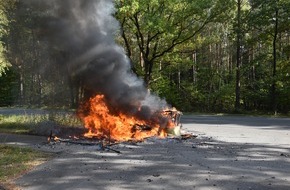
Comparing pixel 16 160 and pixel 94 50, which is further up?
pixel 94 50

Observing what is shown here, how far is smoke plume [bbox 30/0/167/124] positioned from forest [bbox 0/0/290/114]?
0.53 feet

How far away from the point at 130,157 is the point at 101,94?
358 centimetres

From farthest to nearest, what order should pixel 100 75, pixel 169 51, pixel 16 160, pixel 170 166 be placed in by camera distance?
pixel 169 51 → pixel 100 75 → pixel 16 160 → pixel 170 166

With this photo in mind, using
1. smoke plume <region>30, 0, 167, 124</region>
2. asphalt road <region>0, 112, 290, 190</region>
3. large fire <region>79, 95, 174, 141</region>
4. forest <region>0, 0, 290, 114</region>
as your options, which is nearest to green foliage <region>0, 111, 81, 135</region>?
forest <region>0, 0, 290, 114</region>

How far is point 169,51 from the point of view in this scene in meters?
24.3

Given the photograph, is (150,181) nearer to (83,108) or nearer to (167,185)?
(167,185)

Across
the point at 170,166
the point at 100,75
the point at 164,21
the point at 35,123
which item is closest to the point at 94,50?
the point at 100,75

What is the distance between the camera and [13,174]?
7.11 metres

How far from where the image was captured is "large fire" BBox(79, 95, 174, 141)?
1139cm

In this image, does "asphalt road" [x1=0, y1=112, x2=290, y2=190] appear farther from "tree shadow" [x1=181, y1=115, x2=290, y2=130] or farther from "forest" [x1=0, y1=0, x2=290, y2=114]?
"tree shadow" [x1=181, y1=115, x2=290, y2=130]

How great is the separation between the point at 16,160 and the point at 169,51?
17334mm

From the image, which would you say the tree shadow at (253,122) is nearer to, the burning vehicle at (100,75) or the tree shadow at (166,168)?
the burning vehicle at (100,75)

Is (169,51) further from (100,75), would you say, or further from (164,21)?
(100,75)

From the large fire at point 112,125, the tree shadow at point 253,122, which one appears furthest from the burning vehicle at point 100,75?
the tree shadow at point 253,122
